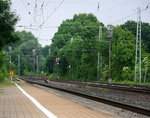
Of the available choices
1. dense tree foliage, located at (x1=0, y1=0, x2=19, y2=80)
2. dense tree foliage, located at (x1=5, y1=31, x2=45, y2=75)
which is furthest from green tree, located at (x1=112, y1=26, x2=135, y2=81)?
dense tree foliage, located at (x1=5, y1=31, x2=45, y2=75)

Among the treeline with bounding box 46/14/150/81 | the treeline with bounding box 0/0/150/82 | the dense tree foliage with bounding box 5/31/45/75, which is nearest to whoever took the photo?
the treeline with bounding box 0/0/150/82

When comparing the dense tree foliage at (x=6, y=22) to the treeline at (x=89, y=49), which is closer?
the dense tree foliage at (x=6, y=22)

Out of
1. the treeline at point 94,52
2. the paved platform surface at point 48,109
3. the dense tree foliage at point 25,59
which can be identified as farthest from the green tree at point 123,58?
the dense tree foliage at point 25,59

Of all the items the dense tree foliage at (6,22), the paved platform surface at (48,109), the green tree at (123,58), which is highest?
the dense tree foliage at (6,22)

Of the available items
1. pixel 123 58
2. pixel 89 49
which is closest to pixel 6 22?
pixel 123 58

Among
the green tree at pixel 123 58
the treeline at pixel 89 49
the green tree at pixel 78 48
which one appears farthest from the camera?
the green tree at pixel 78 48

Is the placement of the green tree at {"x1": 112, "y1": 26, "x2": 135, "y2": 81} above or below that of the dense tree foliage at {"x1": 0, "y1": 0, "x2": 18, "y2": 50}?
below

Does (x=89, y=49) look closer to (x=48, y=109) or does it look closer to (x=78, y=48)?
(x=78, y=48)

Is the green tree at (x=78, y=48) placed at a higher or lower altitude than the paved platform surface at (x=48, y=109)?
higher

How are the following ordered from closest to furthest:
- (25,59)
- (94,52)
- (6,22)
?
(6,22) → (94,52) → (25,59)

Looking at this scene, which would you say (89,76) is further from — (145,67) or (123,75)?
(145,67)

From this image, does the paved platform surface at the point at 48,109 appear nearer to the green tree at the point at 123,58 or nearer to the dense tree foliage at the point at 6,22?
the dense tree foliage at the point at 6,22

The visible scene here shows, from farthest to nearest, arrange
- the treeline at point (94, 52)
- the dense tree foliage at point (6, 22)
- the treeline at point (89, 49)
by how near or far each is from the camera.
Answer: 1. the treeline at point (94, 52)
2. the treeline at point (89, 49)
3. the dense tree foliage at point (6, 22)

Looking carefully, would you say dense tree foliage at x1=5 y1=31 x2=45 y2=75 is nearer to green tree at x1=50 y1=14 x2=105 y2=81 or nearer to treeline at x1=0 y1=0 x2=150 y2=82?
treeline at x1=0 y1=0 x2=150 y2=82
